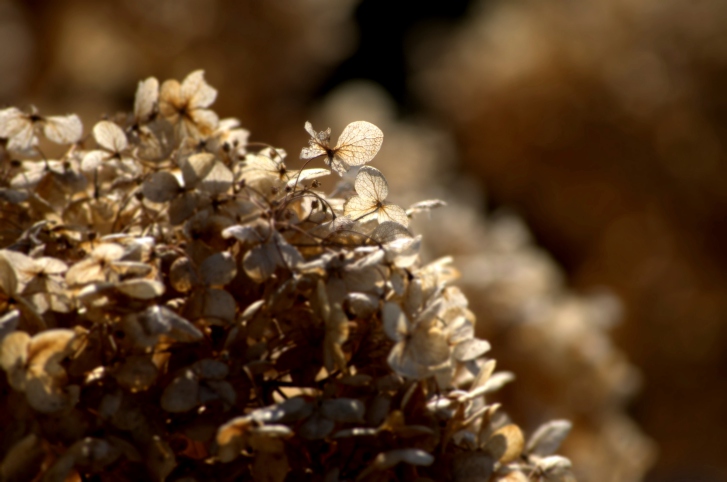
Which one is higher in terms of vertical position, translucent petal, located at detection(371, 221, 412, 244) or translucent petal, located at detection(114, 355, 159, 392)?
translucent petal, located at detection(371, 221, 412, 244)

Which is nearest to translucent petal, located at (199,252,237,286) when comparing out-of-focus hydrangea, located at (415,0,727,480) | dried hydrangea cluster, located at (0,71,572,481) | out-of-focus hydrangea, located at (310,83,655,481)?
dried hydrangea cluster, located at (0,71,572,481)

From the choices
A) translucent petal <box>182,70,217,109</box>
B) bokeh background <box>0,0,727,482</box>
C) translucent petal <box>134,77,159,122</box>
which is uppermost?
bokeh background <box>0,0,727,482</box>

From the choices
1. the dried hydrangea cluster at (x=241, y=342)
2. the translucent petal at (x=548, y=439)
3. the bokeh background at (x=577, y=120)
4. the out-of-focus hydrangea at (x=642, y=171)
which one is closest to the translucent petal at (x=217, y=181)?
the dried hydrangea cluster at (x=241, y=342)

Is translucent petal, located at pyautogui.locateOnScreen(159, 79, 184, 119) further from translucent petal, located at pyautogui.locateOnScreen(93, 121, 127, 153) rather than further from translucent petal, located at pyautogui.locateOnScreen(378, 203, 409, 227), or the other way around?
translucent petal, located at pyautogui.locateOnScreen(378, 203, 409, 227)

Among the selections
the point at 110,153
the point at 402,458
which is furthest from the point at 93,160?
the point at 402,458

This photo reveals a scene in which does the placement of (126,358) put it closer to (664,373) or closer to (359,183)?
(359,183)

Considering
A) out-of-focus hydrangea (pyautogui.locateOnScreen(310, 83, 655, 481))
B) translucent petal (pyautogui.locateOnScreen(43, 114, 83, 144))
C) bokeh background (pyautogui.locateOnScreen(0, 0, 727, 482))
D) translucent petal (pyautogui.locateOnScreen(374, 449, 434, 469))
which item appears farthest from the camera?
bokeh background (pyautogui.locateOnScreen(0, 0, 727, 482))

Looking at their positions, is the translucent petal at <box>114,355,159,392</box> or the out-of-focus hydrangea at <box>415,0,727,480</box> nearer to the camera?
the translucent petal at <box>114,355,159,392</box>
